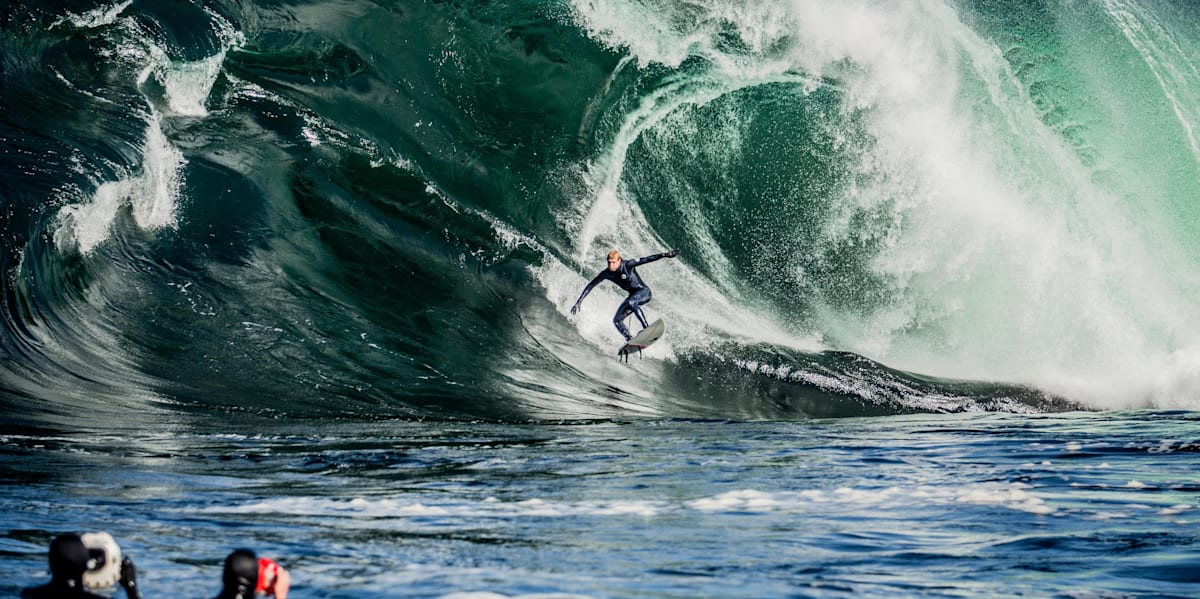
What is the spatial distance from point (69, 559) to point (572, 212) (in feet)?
37.2

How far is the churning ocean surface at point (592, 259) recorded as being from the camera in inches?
313

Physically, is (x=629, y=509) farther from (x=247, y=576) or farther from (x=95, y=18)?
(x=95, y=18)

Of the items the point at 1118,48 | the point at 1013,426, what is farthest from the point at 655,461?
the point at 1118,48

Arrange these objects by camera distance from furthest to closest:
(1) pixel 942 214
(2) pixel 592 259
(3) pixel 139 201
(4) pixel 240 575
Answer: (1) pixel 942 214 → (2) pixel 592 259 → (3) pixel 139 201 → (4) pixel 240 575

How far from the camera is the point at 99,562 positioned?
2.91 meters

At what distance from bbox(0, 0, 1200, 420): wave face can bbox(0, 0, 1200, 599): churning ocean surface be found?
0.15 ft

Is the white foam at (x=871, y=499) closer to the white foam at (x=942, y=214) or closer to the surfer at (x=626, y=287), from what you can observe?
the surfer at (x=626, y=287)

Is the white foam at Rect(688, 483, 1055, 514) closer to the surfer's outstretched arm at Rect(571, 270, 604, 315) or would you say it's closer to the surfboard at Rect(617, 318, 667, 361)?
the surfboard at Rect(617, 318, 667, 361)

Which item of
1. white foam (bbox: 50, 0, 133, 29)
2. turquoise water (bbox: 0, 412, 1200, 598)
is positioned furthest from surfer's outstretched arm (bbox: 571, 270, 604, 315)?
white foam (bbox: 50, 0, 133, 29)

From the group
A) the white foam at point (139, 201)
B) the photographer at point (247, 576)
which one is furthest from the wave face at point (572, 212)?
the photographer at point (247, 576)

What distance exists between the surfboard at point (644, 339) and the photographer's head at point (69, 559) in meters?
9.66

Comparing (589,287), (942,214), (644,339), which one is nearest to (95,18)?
(589,287)

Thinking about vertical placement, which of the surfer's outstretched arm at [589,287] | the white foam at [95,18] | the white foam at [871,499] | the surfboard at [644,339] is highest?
the white foam at [95,18]

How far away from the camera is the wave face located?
12.2m
